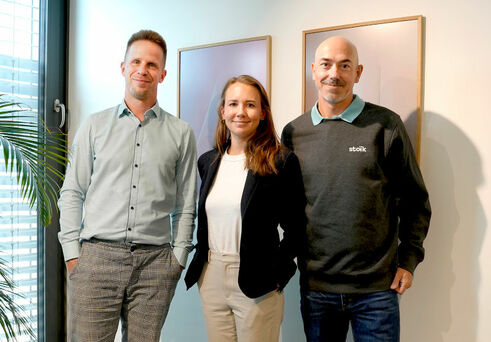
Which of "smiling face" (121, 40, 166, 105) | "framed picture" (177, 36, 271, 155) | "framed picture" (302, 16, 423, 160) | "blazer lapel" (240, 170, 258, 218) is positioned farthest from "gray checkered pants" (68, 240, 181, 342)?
"framed picture" (302, 16, 423, 160)

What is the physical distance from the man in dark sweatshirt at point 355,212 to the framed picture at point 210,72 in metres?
0.60

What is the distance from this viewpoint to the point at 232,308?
65.1 inches

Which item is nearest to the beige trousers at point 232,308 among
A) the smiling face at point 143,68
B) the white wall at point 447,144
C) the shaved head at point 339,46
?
the white wall at point 447,144

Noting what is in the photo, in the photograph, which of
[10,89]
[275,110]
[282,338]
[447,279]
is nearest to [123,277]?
[282,338]

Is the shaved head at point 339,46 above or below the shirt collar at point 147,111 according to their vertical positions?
above

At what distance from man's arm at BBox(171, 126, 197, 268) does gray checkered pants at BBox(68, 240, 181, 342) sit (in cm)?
11

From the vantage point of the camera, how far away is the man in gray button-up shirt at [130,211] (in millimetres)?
1705

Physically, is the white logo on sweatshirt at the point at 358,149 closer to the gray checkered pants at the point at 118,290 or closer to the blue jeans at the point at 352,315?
the blue jeans at the point at 352,315

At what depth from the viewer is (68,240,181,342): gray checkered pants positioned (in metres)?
1.70

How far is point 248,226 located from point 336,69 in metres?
0.64

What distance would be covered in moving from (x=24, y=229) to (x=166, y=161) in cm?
141

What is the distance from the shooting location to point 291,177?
5.50ft

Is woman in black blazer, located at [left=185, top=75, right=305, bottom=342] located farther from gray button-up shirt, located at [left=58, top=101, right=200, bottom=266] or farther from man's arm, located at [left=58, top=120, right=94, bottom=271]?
man's arm, located at [left=58, top=120, right=94, bottom=271]

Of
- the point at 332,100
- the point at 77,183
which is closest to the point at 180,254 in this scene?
the point at 77,183
